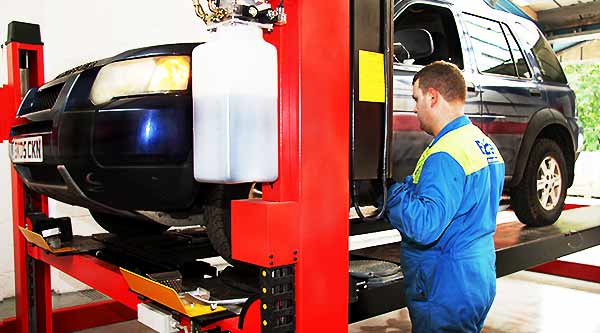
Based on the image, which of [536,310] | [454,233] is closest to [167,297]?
[454,233]

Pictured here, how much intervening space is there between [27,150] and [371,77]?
1569 millimetres

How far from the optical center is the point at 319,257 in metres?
1.34

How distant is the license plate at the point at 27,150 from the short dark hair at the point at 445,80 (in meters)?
1.47

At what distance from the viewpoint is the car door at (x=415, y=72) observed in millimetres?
2551

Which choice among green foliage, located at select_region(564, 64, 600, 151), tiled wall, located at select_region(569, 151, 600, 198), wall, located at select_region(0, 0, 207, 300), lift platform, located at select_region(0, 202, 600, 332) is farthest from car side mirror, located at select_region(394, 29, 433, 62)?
green foliage, located at select_region(564, 64, 600, 151)

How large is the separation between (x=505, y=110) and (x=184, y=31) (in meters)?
2.87

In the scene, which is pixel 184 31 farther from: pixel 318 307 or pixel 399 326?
pixel 318 307

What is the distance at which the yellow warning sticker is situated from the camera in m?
1.43

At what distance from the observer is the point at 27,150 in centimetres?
228

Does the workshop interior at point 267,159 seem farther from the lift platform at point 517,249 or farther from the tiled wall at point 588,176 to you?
the tiled wall at point 588,176

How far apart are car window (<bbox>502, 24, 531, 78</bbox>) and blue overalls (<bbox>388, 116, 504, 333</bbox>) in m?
1.84

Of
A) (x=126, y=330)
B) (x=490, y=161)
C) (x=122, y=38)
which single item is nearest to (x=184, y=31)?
(x=122, y=38)

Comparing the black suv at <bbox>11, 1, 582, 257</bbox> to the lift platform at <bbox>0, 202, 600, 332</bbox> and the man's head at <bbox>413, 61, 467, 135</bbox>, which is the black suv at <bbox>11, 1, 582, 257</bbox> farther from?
the man's head at <bbox>413, 61, 467, 135</bbox>

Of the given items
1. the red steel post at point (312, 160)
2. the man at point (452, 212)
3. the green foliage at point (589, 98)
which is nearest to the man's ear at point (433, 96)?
the man at point (452, 212)
